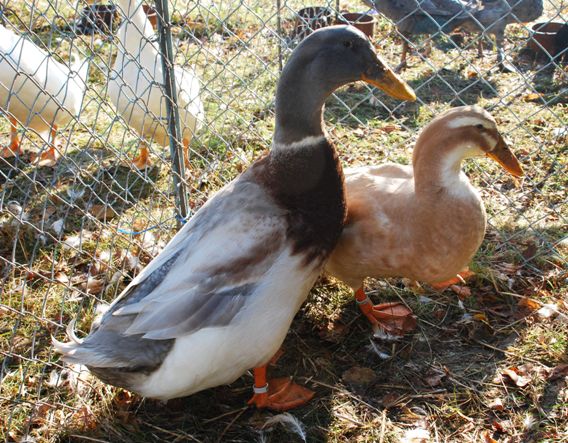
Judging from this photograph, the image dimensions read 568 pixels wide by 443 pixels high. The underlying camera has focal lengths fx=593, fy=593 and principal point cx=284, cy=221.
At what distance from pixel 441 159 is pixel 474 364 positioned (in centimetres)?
84

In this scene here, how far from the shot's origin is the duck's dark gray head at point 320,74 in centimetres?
205

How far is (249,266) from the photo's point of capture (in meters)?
2.02

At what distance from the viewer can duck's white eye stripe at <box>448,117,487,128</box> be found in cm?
228

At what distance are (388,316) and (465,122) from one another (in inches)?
35.5

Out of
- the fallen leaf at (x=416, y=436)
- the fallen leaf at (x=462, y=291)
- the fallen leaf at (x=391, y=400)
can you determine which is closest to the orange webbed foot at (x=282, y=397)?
the fallen leaf at (x=391, y=400)

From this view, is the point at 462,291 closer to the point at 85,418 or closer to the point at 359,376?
the point at 359,376

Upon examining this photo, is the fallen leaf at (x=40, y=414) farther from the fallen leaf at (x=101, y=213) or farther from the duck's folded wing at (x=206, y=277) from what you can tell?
the fallen leaf at (x=101, y=213)

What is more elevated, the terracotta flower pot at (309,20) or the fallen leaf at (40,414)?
the terracotta flower pot at (309,20)

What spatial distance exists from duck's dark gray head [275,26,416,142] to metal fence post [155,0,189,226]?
694 mm

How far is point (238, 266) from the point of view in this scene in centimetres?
201

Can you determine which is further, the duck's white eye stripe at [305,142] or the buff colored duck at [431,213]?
the buff colored duck at [431,213]

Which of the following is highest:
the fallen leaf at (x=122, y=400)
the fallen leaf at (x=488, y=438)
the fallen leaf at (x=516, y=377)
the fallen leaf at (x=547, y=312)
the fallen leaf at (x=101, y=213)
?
the fallen leaf at (x=101, y=213)

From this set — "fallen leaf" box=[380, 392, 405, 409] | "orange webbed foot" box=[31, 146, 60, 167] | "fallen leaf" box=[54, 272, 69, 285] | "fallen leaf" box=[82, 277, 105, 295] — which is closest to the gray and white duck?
"fallen leaf" box=[380, 392, 405, 409]

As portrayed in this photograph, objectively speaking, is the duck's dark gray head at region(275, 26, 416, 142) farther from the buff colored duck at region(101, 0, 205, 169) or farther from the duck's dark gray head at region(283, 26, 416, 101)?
the buff colored duck at region(101, 0, 205, 169)
